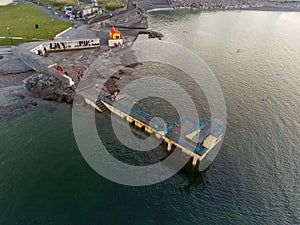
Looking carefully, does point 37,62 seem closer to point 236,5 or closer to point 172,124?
point 172,124

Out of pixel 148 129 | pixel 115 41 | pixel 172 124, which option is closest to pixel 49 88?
pixel 148 129

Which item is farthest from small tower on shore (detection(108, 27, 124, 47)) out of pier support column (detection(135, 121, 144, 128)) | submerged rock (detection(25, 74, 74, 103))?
pier support column (detection(135, 121, 144, 128))

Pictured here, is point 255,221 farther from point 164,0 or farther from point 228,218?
point 164,0

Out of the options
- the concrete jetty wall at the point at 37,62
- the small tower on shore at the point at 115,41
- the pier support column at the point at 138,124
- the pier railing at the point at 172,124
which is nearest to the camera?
the pier railing at the point at 172,124

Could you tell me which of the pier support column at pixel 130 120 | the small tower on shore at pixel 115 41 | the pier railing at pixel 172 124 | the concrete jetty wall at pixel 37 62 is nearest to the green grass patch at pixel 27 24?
the concrete jetty wall at pixel 37 62

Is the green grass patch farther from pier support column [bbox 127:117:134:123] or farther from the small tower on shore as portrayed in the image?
pier support column [bbox 127:117:134:123]

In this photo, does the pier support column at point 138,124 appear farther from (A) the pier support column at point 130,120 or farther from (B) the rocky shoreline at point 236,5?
(B) the rocky shoreline at point 236,5

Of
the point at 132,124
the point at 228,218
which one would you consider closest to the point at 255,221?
the point at 228,218
